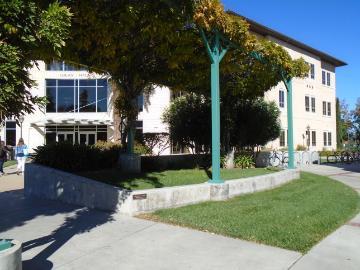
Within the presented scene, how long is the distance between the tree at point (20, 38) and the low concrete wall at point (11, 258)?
1336mm

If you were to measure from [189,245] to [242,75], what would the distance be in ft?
33.5

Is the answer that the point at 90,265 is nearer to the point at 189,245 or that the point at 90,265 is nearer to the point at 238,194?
the point at 189,245

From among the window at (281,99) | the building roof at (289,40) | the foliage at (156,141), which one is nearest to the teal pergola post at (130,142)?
the foliage at (156,141)

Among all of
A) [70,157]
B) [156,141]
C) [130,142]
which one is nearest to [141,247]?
[70,157]

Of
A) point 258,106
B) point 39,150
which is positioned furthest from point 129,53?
point 258,106

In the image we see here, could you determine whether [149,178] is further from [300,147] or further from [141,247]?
[300,147]

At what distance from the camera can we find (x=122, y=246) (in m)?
6.66

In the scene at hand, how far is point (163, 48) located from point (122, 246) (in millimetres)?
6284

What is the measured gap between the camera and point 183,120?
698 inches

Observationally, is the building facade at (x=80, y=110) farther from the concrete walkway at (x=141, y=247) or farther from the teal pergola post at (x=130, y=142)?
the concrete walkway at (x=141, y=247)

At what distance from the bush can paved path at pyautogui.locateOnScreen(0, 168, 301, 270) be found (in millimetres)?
2930

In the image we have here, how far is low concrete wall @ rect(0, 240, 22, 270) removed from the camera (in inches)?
169

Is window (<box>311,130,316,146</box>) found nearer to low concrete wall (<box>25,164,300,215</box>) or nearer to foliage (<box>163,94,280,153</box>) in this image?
foliage (<box>163,94,280,153</box>)

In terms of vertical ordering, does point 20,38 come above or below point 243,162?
above
